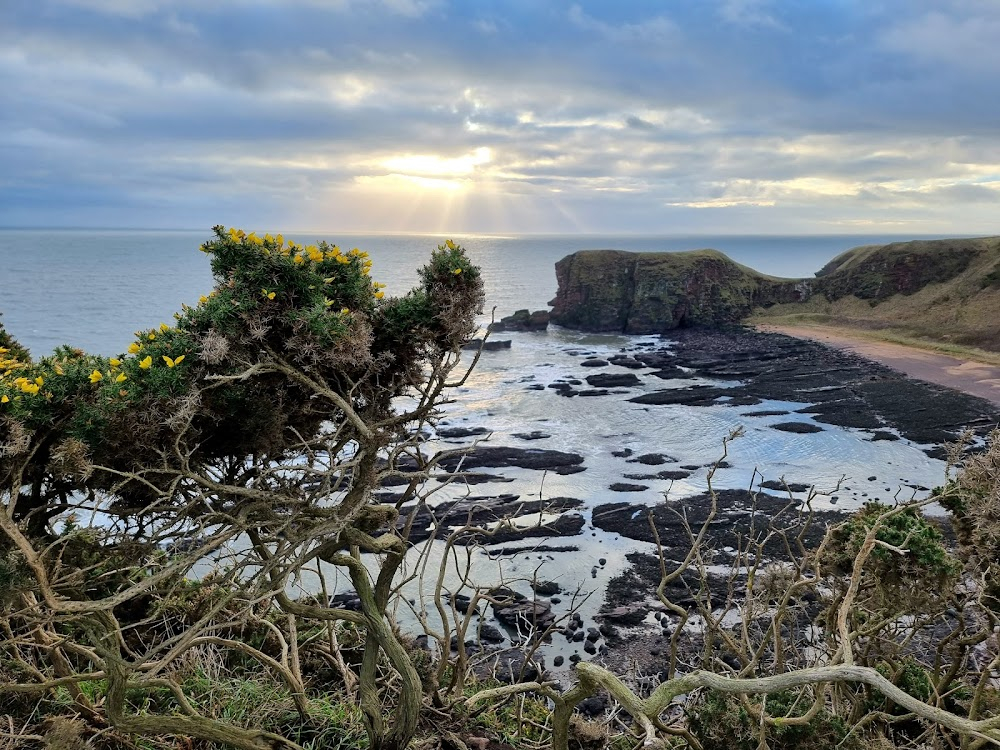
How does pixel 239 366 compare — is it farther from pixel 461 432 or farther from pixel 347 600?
pixel 461 432

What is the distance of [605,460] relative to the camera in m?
27.7

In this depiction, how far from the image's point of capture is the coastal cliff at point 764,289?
61.8 meters

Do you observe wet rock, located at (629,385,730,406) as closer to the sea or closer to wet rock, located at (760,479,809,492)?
the sea

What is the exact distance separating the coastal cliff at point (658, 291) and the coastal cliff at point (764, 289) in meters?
0.10

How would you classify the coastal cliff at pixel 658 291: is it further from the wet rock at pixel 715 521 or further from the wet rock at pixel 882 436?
the wet rock at pixel 715 521

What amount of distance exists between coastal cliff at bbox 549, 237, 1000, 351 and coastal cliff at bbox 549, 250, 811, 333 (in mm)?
105

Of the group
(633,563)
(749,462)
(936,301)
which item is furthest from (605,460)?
(936,301)

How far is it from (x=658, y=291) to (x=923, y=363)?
28031mm

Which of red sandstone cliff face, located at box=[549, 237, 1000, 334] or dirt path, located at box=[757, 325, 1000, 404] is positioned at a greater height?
red sandstone cliff face, located at box=[549, 237, 1000, 334]

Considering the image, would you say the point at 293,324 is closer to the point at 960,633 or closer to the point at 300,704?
the point at 300,704

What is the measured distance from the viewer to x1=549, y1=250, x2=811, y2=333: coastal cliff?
2699 inches

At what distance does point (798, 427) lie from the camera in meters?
32.3

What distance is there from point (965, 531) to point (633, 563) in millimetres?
11249

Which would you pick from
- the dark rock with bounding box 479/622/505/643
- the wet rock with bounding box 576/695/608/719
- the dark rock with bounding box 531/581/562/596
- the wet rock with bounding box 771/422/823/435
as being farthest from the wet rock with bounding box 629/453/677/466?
the wet rock with bounding box 576/695/608/719
